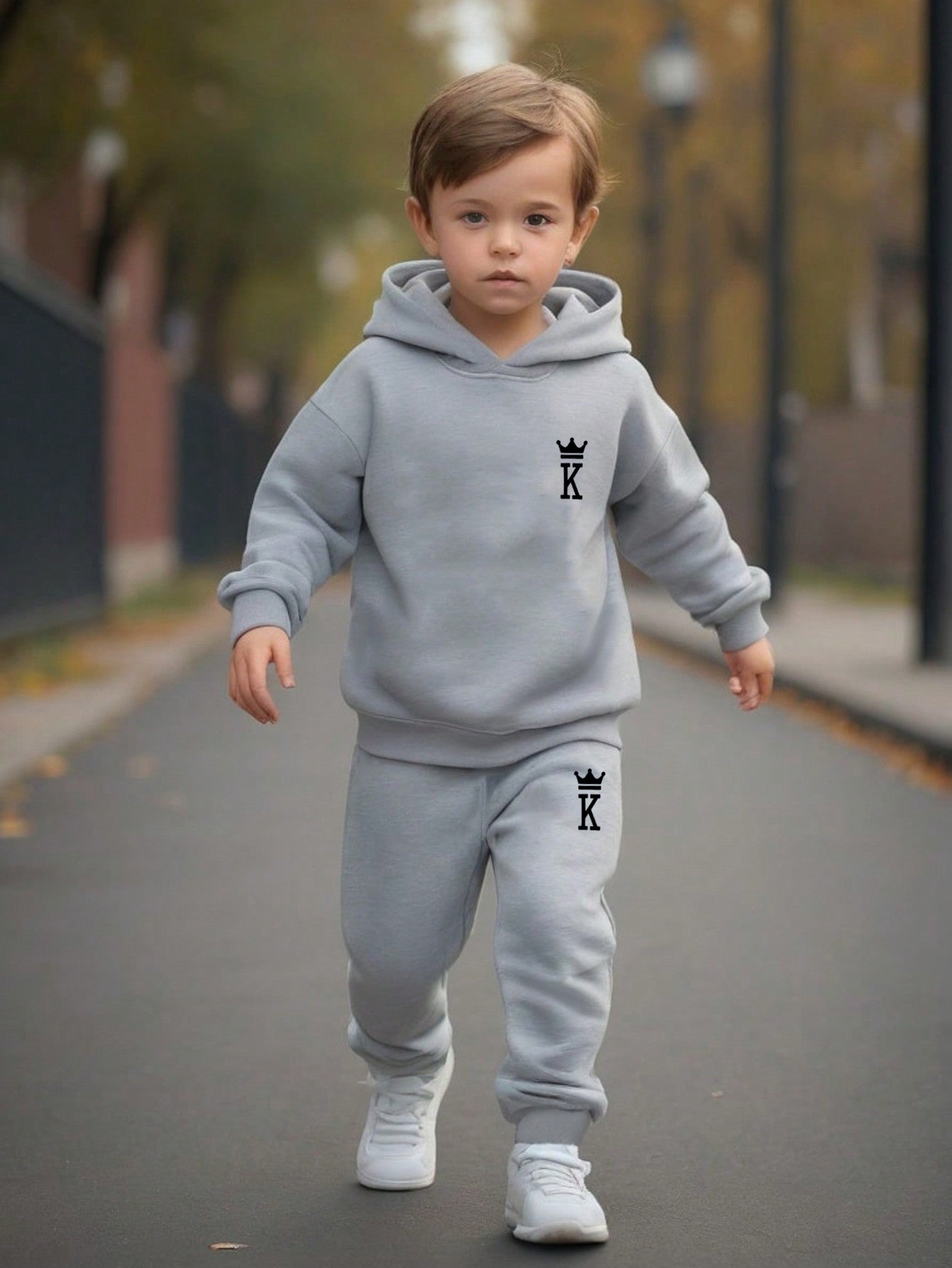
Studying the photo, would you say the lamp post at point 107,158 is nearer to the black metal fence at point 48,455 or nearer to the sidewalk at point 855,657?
the black metal fence at point 48,455

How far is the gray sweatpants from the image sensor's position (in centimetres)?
357

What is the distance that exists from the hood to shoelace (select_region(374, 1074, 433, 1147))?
3.81 ft

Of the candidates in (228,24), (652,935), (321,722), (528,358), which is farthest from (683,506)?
(228,24)

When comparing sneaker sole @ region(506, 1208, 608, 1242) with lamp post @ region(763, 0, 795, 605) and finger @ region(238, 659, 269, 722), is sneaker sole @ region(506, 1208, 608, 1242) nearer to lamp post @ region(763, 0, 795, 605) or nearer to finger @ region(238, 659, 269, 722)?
finger @ region(238, 659, 269, 722)

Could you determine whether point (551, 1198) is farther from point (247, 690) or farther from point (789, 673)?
point (789, 673)

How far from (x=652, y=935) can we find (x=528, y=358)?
2791 millimetres

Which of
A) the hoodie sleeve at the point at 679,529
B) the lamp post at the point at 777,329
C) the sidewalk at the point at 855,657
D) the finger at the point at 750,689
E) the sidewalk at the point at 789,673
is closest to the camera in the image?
the hoodie sleeve at the point at 679,529

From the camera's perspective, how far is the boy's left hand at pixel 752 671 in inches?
154

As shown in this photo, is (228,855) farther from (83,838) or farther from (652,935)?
(652,935)

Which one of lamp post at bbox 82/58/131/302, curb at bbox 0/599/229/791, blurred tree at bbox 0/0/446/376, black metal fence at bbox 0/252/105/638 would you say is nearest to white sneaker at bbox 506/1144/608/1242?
curb at bbox 0/599/229/791

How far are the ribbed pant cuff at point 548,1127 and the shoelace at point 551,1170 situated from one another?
0.01 meters

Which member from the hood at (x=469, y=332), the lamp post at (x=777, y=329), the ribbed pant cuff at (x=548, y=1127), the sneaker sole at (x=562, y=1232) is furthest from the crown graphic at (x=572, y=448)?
the lamp post at (x=777, y=329)

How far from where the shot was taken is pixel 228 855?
24.5ft

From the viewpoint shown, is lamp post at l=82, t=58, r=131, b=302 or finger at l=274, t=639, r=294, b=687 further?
lamp post at l=82, t=58, r=131, b=302
